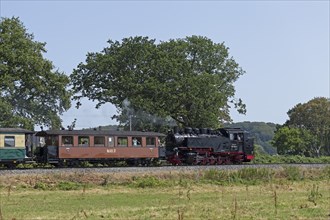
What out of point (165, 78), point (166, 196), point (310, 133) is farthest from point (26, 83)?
point (310, 133)

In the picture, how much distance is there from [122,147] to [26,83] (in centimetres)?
1826

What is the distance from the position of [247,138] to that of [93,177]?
72.1 feet

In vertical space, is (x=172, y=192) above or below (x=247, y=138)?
below

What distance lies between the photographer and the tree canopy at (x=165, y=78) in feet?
205

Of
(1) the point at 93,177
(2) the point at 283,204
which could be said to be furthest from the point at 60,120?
(2) the point at 283,204

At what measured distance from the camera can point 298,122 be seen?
346 ft

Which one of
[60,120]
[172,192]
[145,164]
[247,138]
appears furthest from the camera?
[60,120]

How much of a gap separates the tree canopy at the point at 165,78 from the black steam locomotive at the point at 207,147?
1294cm

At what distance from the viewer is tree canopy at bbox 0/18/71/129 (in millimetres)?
53875

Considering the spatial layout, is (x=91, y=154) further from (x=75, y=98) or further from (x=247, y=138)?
(x=75, y=98)

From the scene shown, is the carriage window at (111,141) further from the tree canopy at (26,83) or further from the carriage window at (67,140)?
the tree canopy at (26,83)

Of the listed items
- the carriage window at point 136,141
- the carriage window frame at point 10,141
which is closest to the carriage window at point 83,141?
the carriage window at point 136,141

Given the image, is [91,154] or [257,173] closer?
[257,173]

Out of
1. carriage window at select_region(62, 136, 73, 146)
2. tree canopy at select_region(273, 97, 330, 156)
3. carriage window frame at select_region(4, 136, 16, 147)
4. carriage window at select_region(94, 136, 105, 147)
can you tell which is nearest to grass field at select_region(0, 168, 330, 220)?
carriage window frame at select_region(4, 136, 16, 147)
